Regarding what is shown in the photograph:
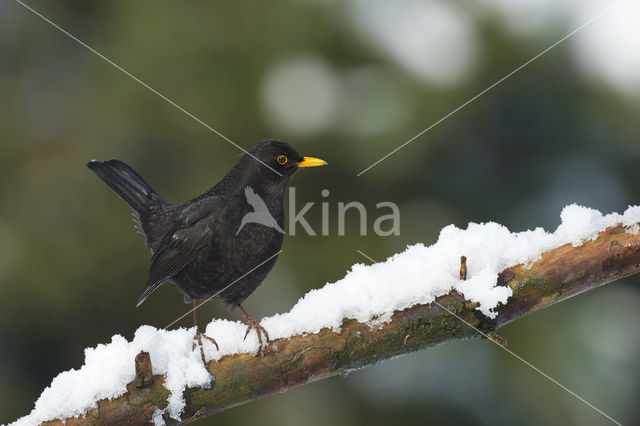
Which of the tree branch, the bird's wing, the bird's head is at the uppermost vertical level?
the bird's head

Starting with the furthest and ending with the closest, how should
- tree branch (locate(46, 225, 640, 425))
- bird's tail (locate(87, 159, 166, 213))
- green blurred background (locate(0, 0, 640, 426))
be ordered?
1. green blurred background (locate(0, 0, 640, 426))
2. bird's tail (locate(87, 159, 166, 213))
3. tree branch (locate(46, 225, 640, 425))

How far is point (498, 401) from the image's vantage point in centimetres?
567

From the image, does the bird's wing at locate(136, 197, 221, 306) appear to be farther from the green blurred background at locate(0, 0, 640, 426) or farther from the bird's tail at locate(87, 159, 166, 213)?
the green blurred background at locate(0, 0, 640, 426)

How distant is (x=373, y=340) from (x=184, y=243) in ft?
4.64

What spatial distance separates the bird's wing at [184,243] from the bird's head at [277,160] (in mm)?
414

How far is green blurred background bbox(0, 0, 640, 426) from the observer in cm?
573

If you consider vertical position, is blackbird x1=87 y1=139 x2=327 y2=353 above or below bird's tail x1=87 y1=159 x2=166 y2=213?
below

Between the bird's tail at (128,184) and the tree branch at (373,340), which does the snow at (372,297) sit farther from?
the bird's tail at (128,184)

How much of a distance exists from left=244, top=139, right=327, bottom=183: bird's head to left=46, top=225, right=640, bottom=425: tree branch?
136 cm

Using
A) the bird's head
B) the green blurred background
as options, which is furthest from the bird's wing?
the green blurred background

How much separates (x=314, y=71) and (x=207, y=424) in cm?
374

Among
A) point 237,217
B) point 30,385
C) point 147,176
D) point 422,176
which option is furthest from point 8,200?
point 422,176

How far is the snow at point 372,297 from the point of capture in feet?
9.39

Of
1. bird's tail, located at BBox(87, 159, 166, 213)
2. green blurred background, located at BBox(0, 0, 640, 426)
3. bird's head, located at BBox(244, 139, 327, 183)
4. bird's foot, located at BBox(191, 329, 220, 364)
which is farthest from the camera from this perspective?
green blurred background, located at BBox(0, 0, 640, 426)
